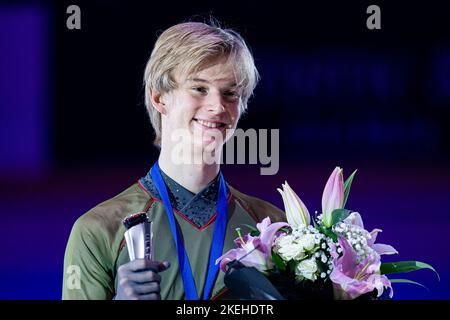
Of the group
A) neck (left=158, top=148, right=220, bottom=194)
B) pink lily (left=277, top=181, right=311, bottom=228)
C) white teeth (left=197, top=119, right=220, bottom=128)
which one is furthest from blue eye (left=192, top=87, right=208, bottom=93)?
pink lily (left=277, top=181, right=311, bottom=228)

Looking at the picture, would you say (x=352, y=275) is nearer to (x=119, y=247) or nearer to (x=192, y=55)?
(x=119, y=247)

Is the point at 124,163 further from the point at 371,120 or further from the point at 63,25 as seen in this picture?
the point at 371,120

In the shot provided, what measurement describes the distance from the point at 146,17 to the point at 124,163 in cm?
57

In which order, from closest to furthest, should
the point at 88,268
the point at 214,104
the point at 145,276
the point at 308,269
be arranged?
the point at 308,269 < the point at 145,276 < the point at 88,268 < the point at 214,104

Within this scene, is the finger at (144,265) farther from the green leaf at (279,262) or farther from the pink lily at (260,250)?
the green leaf at (279,262)

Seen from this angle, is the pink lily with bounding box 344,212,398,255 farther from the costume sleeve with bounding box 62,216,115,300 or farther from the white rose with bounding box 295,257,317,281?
the costume sleeve with bounding box 62,216,115,300

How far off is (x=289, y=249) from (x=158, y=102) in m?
0.86

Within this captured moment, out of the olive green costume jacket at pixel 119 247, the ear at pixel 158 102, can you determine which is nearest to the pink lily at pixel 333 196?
the olive green costume jacket at pixel 119 247

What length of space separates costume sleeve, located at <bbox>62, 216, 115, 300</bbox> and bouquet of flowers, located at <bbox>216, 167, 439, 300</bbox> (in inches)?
19.7

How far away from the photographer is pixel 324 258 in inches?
78.0

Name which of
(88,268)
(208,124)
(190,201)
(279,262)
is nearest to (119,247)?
(88,268)

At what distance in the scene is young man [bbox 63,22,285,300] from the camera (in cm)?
240

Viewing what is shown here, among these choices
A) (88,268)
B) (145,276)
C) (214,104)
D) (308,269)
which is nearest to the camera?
(308,269)
